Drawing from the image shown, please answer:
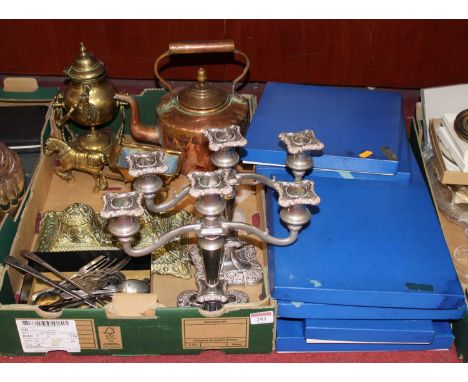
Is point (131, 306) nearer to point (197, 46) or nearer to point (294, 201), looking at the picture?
point (294, 201)

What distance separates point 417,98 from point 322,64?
11.0 inches

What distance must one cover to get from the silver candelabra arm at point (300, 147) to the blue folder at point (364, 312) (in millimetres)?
211

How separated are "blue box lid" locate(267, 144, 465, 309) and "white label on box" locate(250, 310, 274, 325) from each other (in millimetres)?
33

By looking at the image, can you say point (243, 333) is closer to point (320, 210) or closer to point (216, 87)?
point (320, 210)

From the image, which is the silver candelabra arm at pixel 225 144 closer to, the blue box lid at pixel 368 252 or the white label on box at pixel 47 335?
the blue box lid at pixel 368 252

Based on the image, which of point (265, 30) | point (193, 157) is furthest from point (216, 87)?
point (265, 30)

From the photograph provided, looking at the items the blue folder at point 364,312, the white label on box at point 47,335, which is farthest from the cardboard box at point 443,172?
the white label on box at point 47,335

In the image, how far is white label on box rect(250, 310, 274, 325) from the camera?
97 centimetres

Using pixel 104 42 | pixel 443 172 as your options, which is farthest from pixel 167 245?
pixel 104 42

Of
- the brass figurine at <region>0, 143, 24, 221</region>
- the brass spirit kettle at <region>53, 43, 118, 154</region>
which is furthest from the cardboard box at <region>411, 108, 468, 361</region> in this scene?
the brass figurine at <region>0, 143, 24, 221</region>

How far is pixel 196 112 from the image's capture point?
124 centimetres

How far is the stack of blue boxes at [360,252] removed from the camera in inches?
38.7

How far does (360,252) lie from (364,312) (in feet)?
0.33

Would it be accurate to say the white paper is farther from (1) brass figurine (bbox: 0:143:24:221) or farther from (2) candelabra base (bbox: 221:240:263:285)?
(1) brass figurine (bbox: 0:143:24:221)
